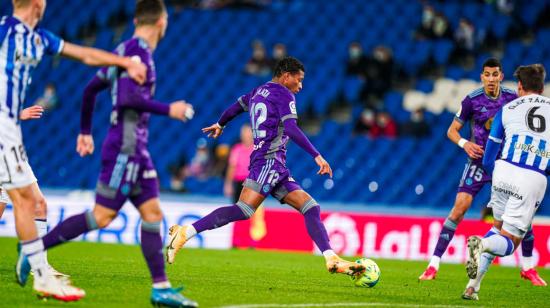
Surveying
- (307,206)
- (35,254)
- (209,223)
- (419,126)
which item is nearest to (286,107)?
(307,206)

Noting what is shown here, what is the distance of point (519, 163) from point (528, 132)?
31cm

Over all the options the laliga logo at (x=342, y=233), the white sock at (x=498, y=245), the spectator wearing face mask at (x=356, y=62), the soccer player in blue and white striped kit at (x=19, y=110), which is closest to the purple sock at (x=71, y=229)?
the soccer player in blue and white striped kit at (x=19, y=110)

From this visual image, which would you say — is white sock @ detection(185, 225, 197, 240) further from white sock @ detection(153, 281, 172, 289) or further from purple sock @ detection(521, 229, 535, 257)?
purple sock @ detection(521, 229, 535, 257)

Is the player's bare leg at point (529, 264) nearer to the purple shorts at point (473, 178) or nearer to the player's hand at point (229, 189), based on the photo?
the purple shorts at point (473, 178)

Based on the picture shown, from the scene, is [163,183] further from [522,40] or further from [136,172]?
[136,172]

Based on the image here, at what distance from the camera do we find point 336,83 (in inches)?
814

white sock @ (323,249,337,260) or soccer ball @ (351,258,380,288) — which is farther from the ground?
white sock @ (323,249,337,260)

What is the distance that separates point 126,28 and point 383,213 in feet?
36.9

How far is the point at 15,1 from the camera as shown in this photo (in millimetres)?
6590

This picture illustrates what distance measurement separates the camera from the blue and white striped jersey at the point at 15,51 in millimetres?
6527

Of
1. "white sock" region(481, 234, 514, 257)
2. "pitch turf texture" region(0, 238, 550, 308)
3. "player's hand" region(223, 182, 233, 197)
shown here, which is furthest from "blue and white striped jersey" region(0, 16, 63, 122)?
"player's hand" region(223, 182, 233, 197)

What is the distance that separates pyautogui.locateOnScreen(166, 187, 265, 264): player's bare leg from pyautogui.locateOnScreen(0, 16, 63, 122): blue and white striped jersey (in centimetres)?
290

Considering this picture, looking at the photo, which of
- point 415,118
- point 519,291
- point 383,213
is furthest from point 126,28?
point 519,291

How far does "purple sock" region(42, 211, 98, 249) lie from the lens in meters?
6.64
